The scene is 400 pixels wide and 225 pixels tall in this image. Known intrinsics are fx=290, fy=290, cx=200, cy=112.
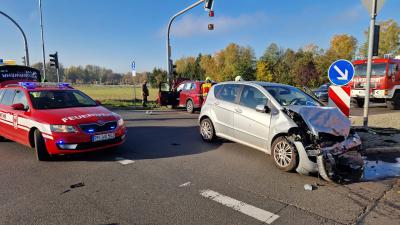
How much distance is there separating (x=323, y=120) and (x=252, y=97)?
1.68 meters

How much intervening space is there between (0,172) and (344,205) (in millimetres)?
5772

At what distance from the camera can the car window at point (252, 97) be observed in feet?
20.4

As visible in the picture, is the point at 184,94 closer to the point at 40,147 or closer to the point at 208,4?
the point at 208,4

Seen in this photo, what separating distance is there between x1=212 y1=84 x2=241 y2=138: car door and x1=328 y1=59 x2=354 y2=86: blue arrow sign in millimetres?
2657

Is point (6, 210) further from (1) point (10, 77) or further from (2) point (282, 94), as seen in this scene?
(1) point (10, 77)

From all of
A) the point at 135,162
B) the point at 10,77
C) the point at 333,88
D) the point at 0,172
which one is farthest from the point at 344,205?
the point at 10,77

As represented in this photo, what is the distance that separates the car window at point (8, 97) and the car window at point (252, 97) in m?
5.57

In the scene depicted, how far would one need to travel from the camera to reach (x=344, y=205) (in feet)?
12.9

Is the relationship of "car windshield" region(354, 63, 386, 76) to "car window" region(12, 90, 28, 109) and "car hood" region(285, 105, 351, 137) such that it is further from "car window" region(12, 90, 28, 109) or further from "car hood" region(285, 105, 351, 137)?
"car window" region(12, 90, 28, 109)

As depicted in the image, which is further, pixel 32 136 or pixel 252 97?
pixel 252 97

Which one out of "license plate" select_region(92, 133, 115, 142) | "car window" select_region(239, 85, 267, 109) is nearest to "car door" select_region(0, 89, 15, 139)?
"license plate" select_region(92, 133, 115, 142)

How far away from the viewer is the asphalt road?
3602 millimetres

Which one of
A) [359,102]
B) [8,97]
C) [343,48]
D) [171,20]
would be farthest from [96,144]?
[343,48]

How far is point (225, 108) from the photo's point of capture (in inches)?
282
